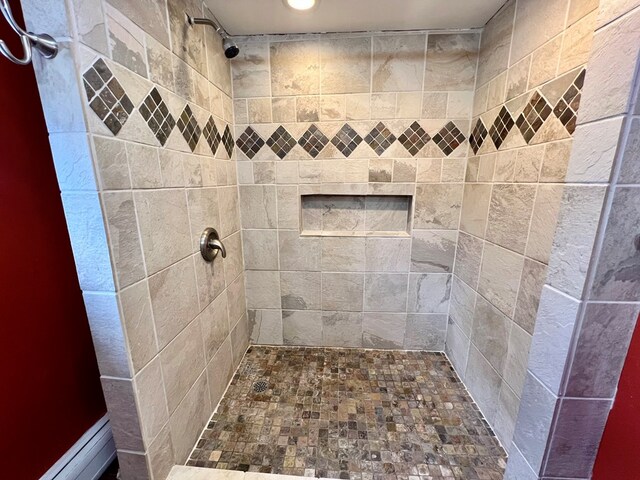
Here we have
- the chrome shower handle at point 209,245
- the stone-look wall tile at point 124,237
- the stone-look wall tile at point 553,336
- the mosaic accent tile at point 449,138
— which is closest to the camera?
the stone-look wall tile at point 553,336

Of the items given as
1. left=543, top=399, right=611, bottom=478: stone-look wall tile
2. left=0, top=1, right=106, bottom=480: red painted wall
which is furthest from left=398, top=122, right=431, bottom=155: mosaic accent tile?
left=0, top=1, right=106, bottom=480: red painted wall

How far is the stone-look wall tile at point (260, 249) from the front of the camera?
4.96 ft

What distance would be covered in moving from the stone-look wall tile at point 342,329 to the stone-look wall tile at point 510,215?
2.81 feet

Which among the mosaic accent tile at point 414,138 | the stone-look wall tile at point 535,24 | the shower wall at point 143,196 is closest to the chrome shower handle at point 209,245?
the shower wall at point 143,196

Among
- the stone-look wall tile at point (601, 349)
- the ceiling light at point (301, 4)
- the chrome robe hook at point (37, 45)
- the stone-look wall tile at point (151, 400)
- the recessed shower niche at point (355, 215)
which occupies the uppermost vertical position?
the ceiling light at point (301, 4)

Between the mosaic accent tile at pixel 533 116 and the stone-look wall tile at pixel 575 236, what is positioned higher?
the mosaic accent tile at pixel 533 116

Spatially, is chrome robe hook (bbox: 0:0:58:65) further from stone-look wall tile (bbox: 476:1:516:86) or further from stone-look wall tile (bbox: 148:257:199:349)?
stone-look wall tile (bbox: 476:1:516:86)

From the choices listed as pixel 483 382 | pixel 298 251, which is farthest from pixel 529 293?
pixel 298 251

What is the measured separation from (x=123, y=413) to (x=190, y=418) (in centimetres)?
34

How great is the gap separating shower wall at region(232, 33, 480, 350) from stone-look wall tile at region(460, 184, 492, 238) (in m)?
0.06

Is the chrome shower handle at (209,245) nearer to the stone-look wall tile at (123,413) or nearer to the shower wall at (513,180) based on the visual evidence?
the stone-look wall tile at (123,413)

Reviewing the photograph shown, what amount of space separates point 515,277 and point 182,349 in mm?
1273

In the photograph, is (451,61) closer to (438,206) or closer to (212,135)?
(438,206)

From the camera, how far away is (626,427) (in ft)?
1.72
